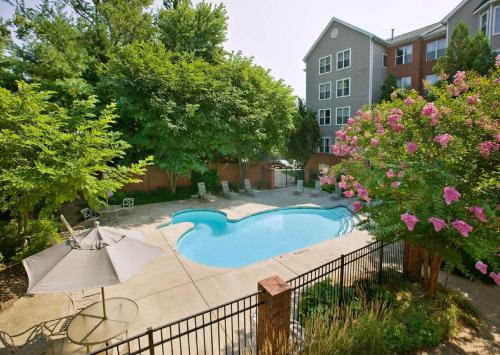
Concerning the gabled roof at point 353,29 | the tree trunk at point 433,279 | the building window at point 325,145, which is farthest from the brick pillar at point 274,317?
the gabled roof at point 353,29

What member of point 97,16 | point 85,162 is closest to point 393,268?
point 85,162

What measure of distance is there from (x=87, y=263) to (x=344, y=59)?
87.2ft

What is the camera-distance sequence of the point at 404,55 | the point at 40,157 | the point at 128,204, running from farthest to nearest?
the point at 404,55 → the point at 128,204 → the point at 40,157

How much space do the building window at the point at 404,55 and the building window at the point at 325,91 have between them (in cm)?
621

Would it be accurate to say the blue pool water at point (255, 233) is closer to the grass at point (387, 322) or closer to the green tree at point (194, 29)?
the grass at point (387, 322)

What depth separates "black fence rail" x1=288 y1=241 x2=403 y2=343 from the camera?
4980 mm

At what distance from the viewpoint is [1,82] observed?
1208 centimetres

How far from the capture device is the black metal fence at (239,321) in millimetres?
3539

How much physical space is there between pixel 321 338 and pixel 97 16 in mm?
27927

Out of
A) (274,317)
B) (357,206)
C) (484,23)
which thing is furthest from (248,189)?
(484,23)

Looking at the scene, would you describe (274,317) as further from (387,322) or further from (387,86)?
(387,86)

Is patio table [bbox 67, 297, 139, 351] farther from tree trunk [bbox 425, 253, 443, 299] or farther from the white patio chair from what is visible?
the white patio chair

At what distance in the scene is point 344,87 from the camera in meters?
24.3

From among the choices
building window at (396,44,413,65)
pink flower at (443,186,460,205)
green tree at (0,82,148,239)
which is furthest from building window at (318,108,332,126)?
pink flower at (443,186,460,205)
